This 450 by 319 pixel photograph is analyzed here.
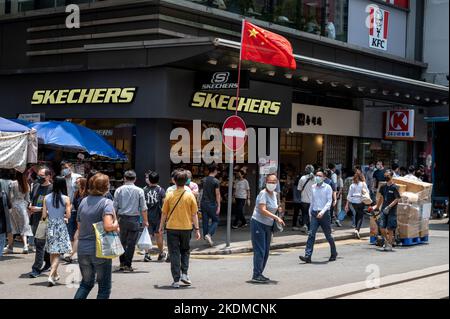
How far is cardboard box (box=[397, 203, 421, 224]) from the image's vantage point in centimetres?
1582

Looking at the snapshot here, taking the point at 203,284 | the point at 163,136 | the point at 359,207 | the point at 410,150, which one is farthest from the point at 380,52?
the point at 203,284

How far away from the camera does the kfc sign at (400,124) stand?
26359mm

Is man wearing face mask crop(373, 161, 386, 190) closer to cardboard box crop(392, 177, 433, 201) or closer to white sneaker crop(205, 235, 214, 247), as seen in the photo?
cardboard box crop(392, 177, 433, 201)

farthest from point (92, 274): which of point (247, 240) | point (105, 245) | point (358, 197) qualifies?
point (358, 197)

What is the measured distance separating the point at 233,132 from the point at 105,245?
7.37m

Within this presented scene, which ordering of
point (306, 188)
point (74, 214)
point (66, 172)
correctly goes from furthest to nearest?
point (306, 188), point (66, 172), point (74, 214)

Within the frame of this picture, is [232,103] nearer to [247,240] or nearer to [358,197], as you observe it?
[358,197]

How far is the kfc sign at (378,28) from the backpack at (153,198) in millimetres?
14521

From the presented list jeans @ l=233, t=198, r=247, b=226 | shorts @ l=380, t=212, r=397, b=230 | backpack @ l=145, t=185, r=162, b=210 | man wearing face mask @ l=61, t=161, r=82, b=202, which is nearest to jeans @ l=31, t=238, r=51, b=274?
backpack @ l=145, t=185, r=162, b=210

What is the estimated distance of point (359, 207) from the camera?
18094mm

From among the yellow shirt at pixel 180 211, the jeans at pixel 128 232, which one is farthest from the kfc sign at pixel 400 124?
the yellow shirt at pixel 180 211

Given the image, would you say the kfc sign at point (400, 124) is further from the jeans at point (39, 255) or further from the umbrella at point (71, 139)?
the jeans at point (39, 255)

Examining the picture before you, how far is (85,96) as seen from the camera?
18.9 metres

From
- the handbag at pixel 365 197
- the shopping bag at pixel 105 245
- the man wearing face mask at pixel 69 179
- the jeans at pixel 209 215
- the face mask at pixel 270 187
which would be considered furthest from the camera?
the handbag at pixel 365 197
